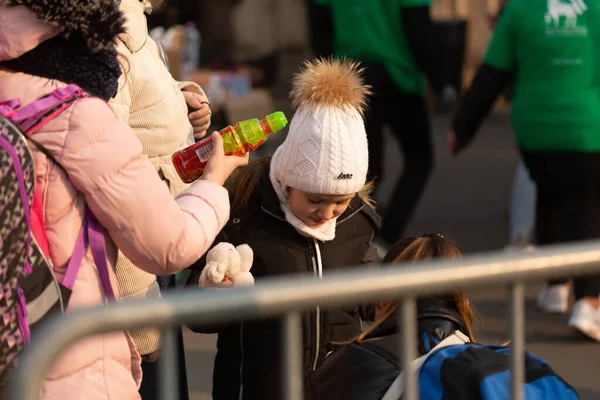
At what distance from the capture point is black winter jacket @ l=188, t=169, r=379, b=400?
362 cm

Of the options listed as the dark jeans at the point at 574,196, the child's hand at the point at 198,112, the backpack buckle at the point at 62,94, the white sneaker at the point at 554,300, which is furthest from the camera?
the white sneaker at the point at 554,300

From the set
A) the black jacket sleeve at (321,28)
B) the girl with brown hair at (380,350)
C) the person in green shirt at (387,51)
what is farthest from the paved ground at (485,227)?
the black jacket sleeve at (321,28)

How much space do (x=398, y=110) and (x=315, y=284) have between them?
5.54 m

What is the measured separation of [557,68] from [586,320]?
1.16 meters

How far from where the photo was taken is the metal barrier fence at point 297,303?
1.98 meters

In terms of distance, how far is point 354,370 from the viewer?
9.34 ft

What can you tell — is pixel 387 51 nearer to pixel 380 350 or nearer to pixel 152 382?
pixel 152 382

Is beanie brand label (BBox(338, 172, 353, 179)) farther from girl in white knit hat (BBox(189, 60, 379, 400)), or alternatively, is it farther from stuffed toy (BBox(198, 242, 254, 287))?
stuffed toy (BBox(198, 242, 254, 287))

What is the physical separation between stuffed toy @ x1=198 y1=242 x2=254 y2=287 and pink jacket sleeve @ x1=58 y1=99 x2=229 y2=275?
51cm

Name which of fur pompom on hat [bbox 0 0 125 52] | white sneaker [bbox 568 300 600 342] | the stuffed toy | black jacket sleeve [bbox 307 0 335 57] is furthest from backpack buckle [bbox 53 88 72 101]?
black jacket sleeve [bbox 307 0 335 57]

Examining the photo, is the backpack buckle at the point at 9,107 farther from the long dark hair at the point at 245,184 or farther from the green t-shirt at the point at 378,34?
the green t-shirt at the point at 378,34

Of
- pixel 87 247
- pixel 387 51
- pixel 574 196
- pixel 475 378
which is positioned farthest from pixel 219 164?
pixel 387 51

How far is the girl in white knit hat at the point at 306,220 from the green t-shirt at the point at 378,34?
3667 millimetres

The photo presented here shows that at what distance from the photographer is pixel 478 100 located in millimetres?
6684
